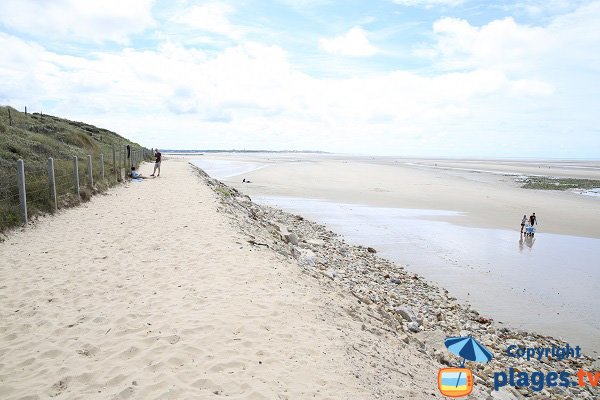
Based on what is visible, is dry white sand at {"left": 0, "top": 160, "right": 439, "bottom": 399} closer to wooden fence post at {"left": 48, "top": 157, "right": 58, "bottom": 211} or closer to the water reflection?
wooden fence post at {"left": 48, "top": 157, "right": 58, "bottom": 211}

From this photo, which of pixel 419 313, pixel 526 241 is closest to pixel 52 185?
pixel 419 313

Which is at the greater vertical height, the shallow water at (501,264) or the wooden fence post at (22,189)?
the wooden fence post at (22,189)

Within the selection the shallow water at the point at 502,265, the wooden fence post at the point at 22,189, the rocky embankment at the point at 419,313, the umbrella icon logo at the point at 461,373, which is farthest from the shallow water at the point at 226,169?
the umbrella icon logo at the point at 461,373

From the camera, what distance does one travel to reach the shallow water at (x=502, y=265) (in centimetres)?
792

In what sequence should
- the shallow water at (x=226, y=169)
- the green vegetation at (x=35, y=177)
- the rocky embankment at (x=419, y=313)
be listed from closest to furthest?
the rocky embankment at (x=419, y=313)
the green vegetation at (x=35, y=177)
the shallow water at (x=226, y=169)

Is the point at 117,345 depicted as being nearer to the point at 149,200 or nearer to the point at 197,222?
the point at 197,222

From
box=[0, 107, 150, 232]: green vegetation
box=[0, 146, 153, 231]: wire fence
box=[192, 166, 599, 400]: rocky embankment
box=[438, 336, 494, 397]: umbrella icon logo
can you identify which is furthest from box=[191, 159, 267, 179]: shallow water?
box=[438, 336, 494, 397]: umbrella icon logo

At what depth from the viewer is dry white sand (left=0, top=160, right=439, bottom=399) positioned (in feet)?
12.1

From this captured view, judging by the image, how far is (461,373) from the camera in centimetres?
489

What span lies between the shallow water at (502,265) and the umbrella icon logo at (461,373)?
3385mm

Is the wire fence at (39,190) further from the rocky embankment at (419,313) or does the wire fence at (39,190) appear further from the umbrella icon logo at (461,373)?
the umbrella icon logo at (461,373)

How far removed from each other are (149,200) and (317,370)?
1244 cm

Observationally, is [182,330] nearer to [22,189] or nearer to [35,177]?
[22,189]

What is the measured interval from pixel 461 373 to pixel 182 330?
3.58 m
